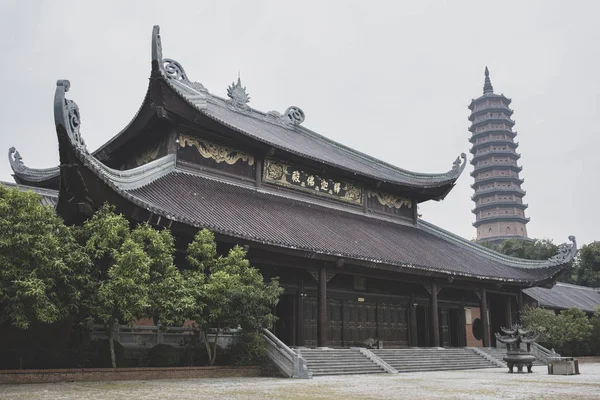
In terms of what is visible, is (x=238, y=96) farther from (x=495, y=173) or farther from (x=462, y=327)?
(x=495, y=173)

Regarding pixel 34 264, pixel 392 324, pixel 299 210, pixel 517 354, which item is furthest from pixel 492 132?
pixel 34 264

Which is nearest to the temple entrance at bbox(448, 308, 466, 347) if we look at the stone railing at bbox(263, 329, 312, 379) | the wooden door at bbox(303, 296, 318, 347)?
the wooden door at bbox(303, 296, 318, 347)

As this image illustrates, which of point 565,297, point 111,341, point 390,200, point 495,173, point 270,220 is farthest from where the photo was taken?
point 495,173

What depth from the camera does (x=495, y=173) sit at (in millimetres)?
71938

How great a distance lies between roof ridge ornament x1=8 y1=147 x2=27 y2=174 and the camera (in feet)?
81.2

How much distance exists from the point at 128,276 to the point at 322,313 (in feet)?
23.9

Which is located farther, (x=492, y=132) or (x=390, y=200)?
(x=492, y=132)

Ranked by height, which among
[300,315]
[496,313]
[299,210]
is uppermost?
[299,210]

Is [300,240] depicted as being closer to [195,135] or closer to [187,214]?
[187,214]

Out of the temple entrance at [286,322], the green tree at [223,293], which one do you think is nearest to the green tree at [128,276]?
the green tree at [223,293]

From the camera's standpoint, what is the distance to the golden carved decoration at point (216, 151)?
19250mm

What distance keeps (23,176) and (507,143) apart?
202ft

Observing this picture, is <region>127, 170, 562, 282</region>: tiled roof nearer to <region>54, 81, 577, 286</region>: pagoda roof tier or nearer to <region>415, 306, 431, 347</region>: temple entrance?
<region>54, 81, 577, 286</region>: pagoda roof tier

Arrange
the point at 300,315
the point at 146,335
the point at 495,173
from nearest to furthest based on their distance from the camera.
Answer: the point at 146,335 → the point at 300,315 → the point at 495,173
